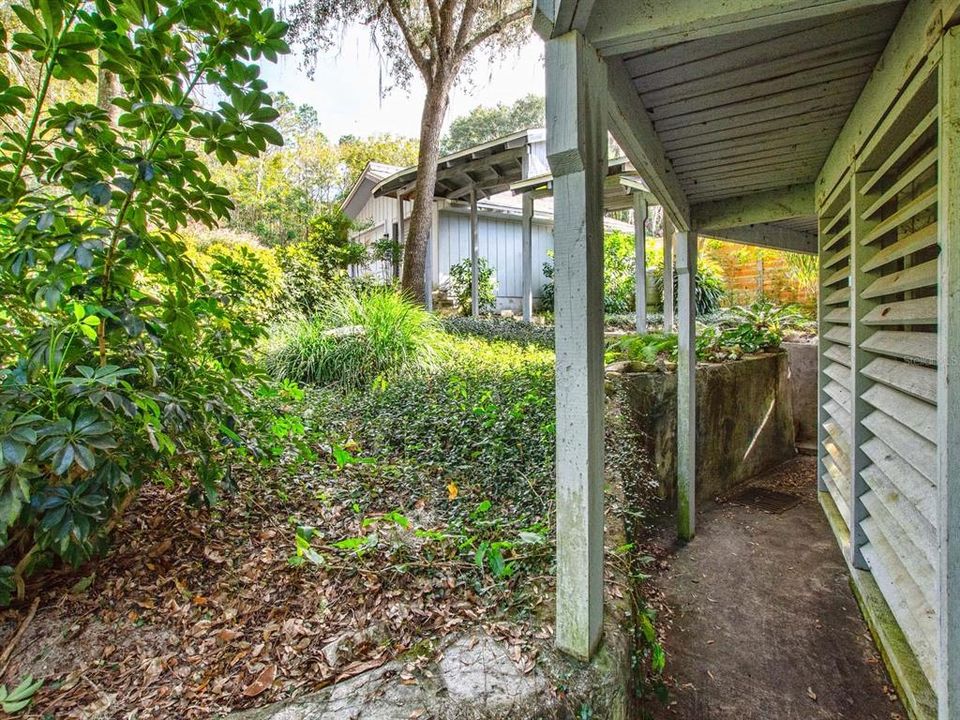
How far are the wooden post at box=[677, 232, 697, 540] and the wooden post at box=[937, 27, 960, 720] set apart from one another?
2.20 m

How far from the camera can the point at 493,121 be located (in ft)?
83.7

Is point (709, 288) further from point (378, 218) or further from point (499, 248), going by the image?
point (378, 218)

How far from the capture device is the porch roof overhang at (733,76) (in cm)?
130

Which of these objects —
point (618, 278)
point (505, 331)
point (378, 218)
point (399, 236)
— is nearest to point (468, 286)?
point (399, 236)

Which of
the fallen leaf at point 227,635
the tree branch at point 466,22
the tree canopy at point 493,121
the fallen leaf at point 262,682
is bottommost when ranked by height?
the fallen leaf at point 262,682

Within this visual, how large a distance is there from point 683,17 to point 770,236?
3.62 meters

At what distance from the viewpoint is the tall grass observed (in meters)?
4.71

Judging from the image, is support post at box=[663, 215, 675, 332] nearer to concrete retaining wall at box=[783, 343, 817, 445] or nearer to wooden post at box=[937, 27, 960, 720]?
concrete retaining wall at box=[783, 343, 817, 445]

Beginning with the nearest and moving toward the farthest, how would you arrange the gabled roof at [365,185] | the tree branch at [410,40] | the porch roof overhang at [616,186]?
the porch roof overhang at [616,186] → the tree branch at [410,40] → the gabled roof at [365,185]

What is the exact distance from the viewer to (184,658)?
1534 millimetres

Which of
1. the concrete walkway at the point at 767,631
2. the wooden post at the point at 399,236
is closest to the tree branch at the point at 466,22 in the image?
the wooden post at the point at 399,236

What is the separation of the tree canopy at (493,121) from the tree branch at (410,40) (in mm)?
16875

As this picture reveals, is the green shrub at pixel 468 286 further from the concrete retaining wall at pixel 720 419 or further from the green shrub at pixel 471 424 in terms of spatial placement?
the concrete retaining wall at pixel 720 419

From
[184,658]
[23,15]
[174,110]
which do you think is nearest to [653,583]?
[184,658]
